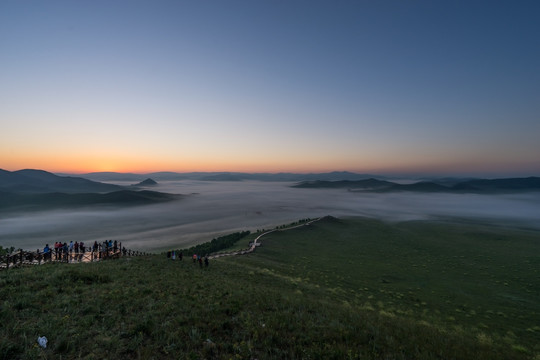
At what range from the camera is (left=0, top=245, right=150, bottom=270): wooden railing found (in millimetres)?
22141

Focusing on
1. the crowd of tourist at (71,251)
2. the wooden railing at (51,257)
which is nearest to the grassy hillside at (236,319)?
the wooden railing at (51,257)

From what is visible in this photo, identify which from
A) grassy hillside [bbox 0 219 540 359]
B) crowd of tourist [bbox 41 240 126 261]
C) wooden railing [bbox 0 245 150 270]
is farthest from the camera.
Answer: crowd of tourist [bbox 41 240 126 261]

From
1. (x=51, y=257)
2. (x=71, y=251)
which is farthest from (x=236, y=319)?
(x=71, y=251)

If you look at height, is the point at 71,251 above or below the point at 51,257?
below

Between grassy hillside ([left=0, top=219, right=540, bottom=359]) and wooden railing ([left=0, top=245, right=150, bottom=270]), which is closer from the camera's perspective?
grassy hillside ([left=0, top=219, right=540, bottom=359])

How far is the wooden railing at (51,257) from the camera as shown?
22141mm

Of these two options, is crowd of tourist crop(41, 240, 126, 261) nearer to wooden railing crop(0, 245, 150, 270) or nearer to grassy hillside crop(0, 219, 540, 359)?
wooden railing crop(0, 245, 150, 270)

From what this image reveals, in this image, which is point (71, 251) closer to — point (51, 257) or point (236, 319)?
point (51, 257)

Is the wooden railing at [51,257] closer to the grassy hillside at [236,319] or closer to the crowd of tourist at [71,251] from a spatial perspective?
the crowd of tourist at [71,251]

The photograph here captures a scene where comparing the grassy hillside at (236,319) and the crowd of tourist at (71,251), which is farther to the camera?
the crowd of tourist at (71,251)

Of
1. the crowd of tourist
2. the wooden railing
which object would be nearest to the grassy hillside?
the wooden railing

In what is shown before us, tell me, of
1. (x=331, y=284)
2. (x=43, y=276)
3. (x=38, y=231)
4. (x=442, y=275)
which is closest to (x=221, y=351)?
(x=43, y=276)

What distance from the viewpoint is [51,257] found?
85.6 feet

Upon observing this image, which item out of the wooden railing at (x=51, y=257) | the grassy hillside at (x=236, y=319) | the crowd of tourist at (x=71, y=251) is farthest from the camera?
the crowd of tourist at (x=71, y=251)
